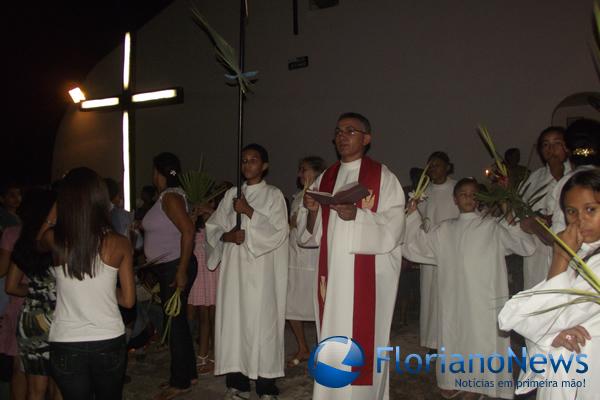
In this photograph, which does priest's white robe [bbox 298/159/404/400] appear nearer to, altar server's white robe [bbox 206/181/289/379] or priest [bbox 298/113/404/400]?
priest [bbox 298/113/404/400]

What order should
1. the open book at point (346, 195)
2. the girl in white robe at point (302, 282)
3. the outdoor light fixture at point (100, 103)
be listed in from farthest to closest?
the outdoor light fixture at point (100, 103) < the girl in white robe at point (302, 282) < the open book at point (346, 195)

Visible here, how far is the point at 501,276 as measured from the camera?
3.83 metres

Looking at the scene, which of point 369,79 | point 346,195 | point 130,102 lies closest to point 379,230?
point 346,195

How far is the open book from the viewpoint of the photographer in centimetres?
292

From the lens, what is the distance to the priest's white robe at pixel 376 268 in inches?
126

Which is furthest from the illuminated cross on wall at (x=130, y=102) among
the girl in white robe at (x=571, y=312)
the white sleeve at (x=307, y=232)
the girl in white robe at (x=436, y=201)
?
the girl in white robe at (x=571, y=312)

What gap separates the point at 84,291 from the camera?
241cm

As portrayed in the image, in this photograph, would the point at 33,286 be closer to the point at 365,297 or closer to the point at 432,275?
the point at 365,297

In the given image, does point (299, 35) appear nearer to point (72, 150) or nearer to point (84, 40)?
point (84, 40)

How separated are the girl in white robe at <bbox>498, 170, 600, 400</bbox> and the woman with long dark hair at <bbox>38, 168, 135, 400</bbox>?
1.95 metres

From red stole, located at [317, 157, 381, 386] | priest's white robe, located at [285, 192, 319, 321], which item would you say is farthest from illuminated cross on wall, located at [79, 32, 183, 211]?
red stole, located at [317, 157, 381, 386]

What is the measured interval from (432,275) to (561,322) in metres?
2.98

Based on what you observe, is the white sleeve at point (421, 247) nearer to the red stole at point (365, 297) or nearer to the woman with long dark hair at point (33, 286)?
the red stole at point (365, 297)

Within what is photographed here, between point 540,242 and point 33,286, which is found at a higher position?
point 540,242
